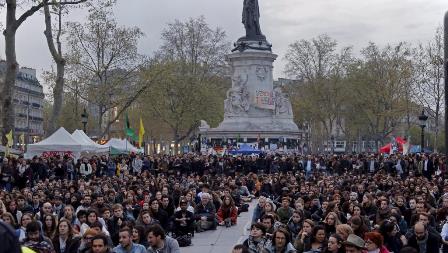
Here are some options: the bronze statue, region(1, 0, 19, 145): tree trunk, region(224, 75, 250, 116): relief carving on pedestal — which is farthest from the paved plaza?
the bronze statue

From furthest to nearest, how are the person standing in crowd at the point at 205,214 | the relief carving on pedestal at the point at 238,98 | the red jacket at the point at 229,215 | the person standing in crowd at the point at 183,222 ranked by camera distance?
1. the relief carving on pedestal at the point at 238,98
2. the red jacket at the point at 229,215
3. the person standing in crowd at the point at 205,214
4. the person standing in crowd at the point at 183,222

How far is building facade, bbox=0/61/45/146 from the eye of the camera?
108 metres

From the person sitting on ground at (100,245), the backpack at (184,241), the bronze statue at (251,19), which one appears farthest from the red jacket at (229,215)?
the bronze statue at (251,19)

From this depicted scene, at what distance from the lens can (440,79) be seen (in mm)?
56531

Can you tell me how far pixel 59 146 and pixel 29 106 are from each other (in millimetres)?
79942

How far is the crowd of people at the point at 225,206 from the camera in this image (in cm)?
963

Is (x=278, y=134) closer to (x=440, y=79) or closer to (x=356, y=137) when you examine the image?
(x=440, y=79)

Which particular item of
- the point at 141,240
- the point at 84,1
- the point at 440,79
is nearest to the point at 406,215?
the point at 141,240

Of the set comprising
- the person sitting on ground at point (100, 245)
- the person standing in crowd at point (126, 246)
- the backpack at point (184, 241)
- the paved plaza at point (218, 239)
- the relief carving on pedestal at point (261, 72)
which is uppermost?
the relief carving on pedestal at point (261, 72)

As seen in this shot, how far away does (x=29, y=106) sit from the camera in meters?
110

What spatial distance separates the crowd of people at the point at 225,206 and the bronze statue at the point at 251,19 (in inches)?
659

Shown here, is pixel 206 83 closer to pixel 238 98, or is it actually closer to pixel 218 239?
pixel 238 98

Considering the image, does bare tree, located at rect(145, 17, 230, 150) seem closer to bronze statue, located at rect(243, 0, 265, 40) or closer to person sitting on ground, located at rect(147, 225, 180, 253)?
bronze statue, located at rect(243, 0, 265, 40)

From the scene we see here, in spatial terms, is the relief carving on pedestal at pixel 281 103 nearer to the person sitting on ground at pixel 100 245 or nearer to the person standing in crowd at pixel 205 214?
the person standing in crowd at pixel 205 214
